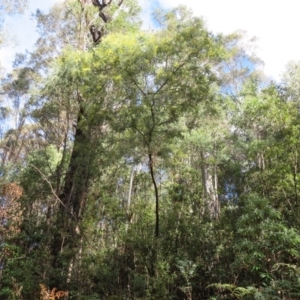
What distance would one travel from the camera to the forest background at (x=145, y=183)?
19.3 ft

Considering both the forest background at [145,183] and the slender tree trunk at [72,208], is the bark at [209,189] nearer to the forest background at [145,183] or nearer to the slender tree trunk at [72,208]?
the forest background at [145,183]

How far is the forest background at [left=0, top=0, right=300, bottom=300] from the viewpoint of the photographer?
5.88 meters

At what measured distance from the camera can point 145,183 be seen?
9734mm

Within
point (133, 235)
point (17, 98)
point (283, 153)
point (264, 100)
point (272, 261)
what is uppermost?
point (17, 98)

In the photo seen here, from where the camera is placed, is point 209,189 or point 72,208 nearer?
point 72,208

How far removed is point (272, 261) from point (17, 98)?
50.8 feet

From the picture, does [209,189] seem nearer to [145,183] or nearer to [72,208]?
[145,183]

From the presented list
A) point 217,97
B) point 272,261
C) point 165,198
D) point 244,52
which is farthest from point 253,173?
point 244,52

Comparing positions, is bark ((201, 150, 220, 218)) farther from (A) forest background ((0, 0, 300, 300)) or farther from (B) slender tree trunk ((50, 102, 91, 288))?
(B) slender tree trunk ((50, 102, 91, 288))

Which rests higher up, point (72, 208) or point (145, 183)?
point (145, 183)

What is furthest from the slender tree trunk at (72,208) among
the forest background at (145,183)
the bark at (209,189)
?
the bark at (209,189)

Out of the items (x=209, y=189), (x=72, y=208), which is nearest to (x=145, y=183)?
(x=209, y=189)

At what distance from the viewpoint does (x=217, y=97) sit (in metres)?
6.87

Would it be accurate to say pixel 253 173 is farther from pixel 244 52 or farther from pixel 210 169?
pixel 244 52
